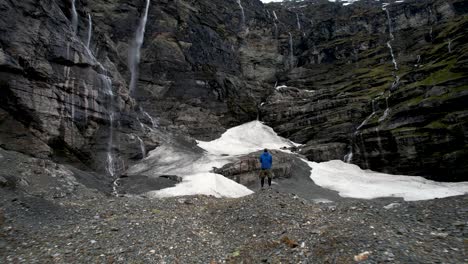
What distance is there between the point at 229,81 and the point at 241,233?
220 ft

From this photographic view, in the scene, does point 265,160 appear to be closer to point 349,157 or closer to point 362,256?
point 362,256

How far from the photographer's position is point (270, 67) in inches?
3962

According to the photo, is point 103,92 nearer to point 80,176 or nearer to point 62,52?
point 62,52

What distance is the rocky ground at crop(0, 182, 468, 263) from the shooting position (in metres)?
10.8

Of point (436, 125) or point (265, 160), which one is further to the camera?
point (436, 125)

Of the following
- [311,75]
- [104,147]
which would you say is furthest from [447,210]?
[311,75]

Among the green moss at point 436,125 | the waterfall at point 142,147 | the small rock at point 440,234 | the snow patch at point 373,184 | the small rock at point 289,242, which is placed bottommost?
the snow patch at point 373,184

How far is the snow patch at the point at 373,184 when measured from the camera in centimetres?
3538

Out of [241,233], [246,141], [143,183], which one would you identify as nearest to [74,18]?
[143,183]

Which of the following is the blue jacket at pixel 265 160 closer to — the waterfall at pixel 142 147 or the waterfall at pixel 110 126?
the waterfall at pixel 110 126

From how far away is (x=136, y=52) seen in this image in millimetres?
70188

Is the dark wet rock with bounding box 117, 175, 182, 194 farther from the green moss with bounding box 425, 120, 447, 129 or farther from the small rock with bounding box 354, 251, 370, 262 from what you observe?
the green moss with bounding box 425, 120, 447, 129

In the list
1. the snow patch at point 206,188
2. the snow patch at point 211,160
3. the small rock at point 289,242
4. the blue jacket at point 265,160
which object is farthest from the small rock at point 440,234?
the snow patch at point 211,160

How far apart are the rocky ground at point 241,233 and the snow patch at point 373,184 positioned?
70.6 ft
